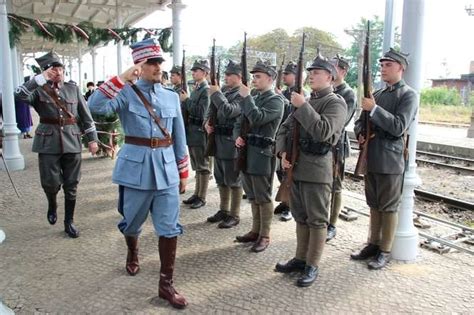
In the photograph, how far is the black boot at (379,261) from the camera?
4195 millimetres

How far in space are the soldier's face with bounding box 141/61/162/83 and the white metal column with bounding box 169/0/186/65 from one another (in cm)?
595

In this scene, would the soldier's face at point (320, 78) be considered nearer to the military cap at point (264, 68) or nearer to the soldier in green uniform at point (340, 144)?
the military cap at point (264, 68)

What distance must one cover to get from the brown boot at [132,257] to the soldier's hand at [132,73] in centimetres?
141

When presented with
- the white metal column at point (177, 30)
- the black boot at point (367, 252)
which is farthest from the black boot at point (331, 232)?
the white metal column at point (177, 30)

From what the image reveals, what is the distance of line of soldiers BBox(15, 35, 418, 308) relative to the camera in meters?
3.50

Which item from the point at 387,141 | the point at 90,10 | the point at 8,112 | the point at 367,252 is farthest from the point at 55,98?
the point at 90,10

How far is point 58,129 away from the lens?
16.2 feet

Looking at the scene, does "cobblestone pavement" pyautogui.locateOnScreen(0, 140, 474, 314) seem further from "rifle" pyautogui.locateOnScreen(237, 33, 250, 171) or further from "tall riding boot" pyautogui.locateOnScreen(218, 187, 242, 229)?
"rifle" pyautogui.locateOnScreen(237, 33, 250, 171)

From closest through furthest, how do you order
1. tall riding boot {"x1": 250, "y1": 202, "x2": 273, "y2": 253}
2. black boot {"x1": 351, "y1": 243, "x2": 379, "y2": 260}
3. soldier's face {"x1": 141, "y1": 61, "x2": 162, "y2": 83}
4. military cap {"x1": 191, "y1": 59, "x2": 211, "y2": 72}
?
soldier's face {"x1": 141, "y1": 61, "x2": 162, "y2": 83}, black boot {"x1": 351, "y1": 243, "x2": 379, "y2": 260}, tall riding boot {"x1": 250, "y1": 202, "x2": 273, "y2": 253}, military cap {"x1": 191, "y1": 59, "x2": 211, "y2": 72}

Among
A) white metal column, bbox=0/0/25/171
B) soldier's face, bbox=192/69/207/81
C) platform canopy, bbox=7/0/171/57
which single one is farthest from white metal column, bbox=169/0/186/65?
soldier's face, bbox=192/69/207/81

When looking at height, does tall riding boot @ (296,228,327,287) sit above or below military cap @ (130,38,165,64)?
below

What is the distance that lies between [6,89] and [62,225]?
14.9 feet

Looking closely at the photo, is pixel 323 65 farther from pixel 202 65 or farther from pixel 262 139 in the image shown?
pixel 202 65

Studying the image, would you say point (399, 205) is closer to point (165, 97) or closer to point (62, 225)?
point (165, 97)
